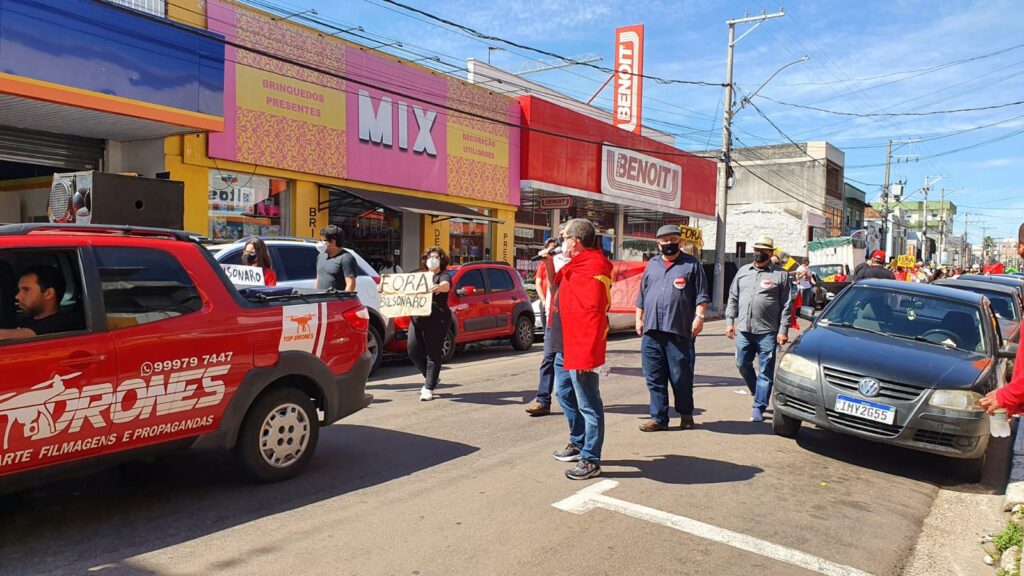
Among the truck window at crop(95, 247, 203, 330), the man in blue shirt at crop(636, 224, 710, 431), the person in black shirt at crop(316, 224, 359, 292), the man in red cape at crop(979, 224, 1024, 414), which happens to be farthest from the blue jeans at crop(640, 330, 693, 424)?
the truck window at crop(95, 247, 203, 330)

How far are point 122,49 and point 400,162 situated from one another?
291 inches

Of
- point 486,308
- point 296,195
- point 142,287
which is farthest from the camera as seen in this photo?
point 296,195

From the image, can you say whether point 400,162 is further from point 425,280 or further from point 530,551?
point 530,551

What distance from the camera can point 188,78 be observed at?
40.4 ft

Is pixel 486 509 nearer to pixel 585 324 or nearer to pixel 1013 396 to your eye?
pixel 585 324

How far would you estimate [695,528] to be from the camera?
14.7 feet

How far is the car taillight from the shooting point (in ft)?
18.5

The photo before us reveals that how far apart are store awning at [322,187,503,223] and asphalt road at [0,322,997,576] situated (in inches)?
393

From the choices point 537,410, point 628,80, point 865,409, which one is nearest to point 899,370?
point 865,409

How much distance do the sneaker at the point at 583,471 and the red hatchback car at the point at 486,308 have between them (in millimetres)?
5763

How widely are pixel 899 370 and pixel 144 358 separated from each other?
18.3 feet

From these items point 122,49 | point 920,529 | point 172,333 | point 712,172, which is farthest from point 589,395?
point 712,172

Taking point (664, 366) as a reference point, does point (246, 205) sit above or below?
above

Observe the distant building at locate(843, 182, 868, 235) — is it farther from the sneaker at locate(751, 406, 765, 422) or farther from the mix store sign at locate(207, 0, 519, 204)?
the sneaker at locate(751, 406, 765, 422)
